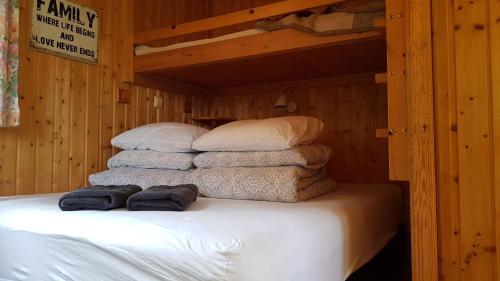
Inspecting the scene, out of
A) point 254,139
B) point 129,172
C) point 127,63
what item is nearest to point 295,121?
point 254,139

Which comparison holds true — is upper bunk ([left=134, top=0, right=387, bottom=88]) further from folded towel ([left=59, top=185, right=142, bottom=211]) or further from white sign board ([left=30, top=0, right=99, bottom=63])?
folded towel ([left=59, top=185, right=142, bottom=211])

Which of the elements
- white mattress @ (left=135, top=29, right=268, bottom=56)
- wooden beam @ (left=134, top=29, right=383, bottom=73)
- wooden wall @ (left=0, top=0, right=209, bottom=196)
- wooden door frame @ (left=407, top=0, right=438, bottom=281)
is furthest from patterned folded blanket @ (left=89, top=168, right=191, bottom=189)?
wooden door frame @ (left=407, top=0, right=438, bottom=281)

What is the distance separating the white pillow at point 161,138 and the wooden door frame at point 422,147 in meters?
1.29

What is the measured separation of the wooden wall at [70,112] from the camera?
2037 mm

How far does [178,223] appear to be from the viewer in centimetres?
108

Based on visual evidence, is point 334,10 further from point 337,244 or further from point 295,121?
point 337,244

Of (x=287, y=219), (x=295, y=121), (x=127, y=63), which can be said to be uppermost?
(x=127, y=63)

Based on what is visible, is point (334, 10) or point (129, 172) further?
point (129, 172)

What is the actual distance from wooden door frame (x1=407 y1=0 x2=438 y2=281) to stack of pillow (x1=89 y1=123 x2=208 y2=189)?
1.11 metres

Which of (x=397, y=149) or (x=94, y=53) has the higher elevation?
(x=94, y=53)

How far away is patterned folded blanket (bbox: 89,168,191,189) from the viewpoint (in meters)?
1.95

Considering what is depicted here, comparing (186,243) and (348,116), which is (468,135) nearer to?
(186,243)

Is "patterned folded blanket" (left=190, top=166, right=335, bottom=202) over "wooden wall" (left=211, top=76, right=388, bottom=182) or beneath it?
beneath

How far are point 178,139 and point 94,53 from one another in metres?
0.88
